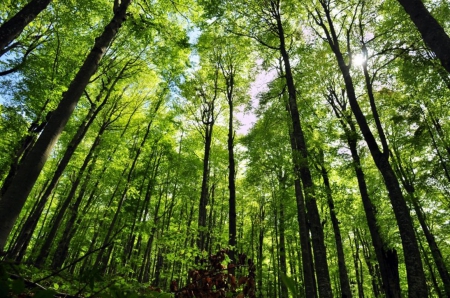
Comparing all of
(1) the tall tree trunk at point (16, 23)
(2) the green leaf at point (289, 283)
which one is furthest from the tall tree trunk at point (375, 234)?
(1) the tall tree trunk at point (16, 23)

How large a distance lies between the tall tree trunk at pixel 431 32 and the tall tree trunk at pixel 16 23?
739cm

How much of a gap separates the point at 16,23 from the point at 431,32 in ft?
25.6

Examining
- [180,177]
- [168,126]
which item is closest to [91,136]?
[168,126]

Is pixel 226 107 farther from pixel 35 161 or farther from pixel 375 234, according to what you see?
pixel 35 161

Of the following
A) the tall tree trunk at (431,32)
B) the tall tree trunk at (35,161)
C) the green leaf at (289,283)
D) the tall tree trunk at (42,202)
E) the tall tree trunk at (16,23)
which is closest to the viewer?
the green leaf at (289,283)

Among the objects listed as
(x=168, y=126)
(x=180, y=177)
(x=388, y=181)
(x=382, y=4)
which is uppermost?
(x=382, y=4)

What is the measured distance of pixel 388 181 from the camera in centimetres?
745

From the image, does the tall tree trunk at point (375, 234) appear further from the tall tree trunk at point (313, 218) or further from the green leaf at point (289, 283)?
the green leaf at point (289, 283)

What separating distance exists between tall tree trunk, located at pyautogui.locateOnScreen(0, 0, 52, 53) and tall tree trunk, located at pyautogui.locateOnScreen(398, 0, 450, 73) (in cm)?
739

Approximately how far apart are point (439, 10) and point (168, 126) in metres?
Result: 14.7

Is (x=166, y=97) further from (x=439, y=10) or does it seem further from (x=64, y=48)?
(x=439, y=10)

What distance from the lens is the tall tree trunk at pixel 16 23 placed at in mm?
5148

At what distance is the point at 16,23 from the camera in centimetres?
528

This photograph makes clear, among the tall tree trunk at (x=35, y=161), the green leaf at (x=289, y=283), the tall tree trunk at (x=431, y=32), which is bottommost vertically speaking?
the green leaf at (x=289, y=283)
